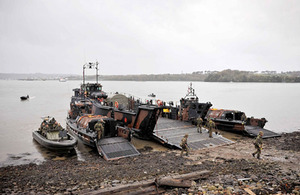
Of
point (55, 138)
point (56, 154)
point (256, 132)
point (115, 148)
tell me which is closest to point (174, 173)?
point (115, 148)

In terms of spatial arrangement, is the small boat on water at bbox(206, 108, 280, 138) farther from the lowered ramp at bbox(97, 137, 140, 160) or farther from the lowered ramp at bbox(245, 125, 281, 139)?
the lowered ramp at bbox(97, 137, 140, 160)

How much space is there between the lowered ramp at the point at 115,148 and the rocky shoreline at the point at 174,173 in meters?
0.48

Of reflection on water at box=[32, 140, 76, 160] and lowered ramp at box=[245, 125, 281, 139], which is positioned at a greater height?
lowered ramp at box=[245, 125, 281, 139]

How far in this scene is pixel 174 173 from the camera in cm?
970

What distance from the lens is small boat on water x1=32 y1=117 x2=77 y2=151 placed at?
14391 mm

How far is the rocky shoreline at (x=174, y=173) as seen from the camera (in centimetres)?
799

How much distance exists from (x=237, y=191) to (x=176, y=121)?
44.3 ft

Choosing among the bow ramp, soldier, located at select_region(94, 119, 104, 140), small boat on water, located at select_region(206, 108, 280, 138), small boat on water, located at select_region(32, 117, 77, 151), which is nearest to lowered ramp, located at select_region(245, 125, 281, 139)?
small boat on water, located at select_region(206, 108, 280, 138)

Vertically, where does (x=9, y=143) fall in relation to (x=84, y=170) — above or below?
below

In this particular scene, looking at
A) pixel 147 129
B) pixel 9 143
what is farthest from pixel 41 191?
pixel 9 143

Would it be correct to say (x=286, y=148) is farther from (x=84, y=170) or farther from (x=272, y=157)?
(x=84, y=170)

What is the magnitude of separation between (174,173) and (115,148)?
5277 millimetres

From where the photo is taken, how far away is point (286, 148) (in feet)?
47.8

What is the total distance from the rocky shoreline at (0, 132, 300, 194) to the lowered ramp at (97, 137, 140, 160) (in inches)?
18.7
